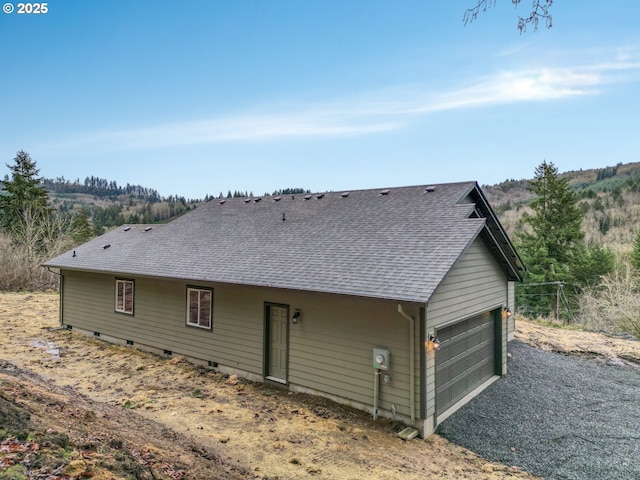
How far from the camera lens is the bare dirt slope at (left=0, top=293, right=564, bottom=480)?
355cm

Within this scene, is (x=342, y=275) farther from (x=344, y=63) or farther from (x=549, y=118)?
(x=549, y=118)

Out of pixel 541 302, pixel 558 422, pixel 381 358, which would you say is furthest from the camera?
pixel 541 302

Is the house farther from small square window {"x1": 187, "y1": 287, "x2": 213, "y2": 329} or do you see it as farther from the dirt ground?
the dirt ground

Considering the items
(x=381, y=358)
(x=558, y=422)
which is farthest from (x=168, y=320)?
(x=558, y=422)

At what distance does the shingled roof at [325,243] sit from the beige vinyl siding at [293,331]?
45 cm

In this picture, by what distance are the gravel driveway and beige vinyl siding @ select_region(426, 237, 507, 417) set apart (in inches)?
40.2

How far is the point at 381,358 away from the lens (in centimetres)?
657

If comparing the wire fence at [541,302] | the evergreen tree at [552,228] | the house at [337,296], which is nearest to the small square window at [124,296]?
the house at [337,296]

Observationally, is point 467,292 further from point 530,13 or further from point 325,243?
point 530,13

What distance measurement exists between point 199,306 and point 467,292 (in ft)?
21.6

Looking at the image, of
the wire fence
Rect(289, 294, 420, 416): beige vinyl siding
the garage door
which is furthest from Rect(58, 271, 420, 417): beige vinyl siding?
the wire fence

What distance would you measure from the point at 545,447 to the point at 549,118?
590 inches

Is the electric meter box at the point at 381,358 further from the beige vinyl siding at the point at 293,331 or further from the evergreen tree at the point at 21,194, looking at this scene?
the evergreen tree at the point at 21,194

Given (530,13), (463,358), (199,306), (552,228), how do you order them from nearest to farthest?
(530,13), (463,358), (199,306), (552,228)
